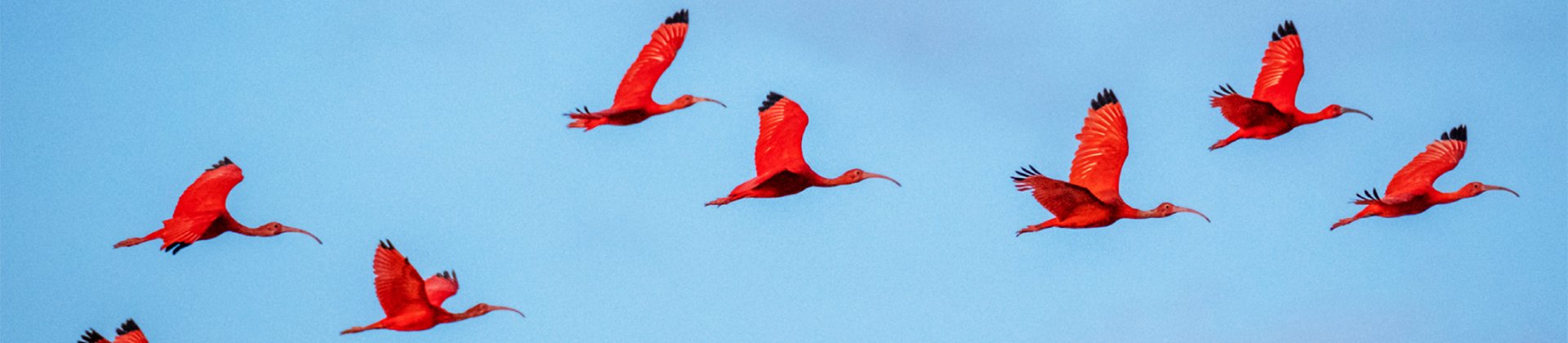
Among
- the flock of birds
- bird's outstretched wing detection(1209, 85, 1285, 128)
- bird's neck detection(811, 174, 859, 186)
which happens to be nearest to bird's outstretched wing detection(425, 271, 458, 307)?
the flock of birds

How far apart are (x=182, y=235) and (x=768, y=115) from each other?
9815 millimetres

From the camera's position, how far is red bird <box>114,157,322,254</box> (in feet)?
132

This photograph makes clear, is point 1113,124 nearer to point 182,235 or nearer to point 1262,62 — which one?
point 1262,62

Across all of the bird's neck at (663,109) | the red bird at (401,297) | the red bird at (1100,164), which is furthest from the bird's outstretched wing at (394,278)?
the red bird at (1100,164)

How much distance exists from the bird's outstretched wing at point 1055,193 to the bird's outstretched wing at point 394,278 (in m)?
9.64

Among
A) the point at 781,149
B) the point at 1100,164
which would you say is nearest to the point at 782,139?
the point at 781,149

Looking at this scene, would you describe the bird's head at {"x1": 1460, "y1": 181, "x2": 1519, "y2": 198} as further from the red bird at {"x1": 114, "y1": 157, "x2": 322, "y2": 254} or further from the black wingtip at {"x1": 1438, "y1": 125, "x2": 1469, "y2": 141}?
the red bird at {"x1": 114, "y1": 157, "x2": 322, "y2": 254}

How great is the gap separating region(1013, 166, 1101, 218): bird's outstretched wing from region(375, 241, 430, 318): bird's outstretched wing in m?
9.64

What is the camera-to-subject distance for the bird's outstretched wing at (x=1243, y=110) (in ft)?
135

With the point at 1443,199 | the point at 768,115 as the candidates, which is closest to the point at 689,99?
the point at 768,115

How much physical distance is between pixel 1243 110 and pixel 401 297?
569 inches

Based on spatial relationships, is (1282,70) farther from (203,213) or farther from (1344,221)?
(203,213)

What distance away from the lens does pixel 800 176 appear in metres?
40.6

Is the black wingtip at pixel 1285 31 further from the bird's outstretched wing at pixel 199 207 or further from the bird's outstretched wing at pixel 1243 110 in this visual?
the bird's outstretched wing at pixel 199 207
